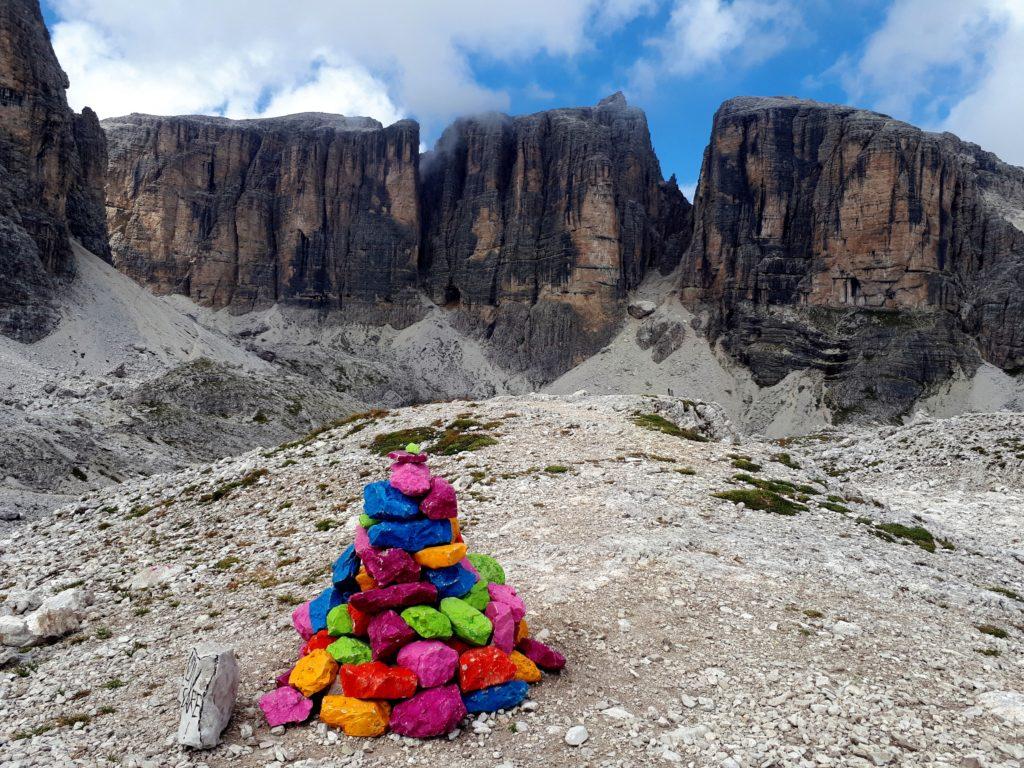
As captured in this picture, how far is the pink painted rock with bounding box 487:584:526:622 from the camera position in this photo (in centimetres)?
955

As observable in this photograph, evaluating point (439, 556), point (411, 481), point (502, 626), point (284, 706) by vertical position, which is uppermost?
point (411, 481)

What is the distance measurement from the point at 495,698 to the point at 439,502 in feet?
9.13

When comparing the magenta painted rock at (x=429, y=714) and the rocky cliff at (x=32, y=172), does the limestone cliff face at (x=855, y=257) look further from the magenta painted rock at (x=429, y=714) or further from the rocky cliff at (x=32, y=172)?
the magenta painted rock at (x=429, y=714)

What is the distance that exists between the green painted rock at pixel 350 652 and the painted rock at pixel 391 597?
0.47 meters

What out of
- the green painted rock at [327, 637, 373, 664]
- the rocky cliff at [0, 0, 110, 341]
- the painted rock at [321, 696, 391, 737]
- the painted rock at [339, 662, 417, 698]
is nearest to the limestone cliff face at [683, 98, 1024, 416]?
the rocky cliff at [0, 0, 110, 341]

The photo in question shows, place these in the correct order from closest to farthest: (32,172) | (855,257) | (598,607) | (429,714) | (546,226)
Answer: (429,714), (598,607), (32,172), (855,257), (546,226)

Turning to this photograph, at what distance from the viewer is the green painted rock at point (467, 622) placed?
338 inches

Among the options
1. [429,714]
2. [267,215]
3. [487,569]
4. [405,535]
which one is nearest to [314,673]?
[429,714]

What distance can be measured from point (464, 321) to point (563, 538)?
150 meters

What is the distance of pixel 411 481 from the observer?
9.46 meters

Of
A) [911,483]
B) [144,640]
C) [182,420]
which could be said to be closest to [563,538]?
[144,640]

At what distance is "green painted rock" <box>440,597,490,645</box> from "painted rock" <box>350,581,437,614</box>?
0.36m

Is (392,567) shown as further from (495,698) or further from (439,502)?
(495,698)

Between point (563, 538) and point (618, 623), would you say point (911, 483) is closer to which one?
point (563, 538)
